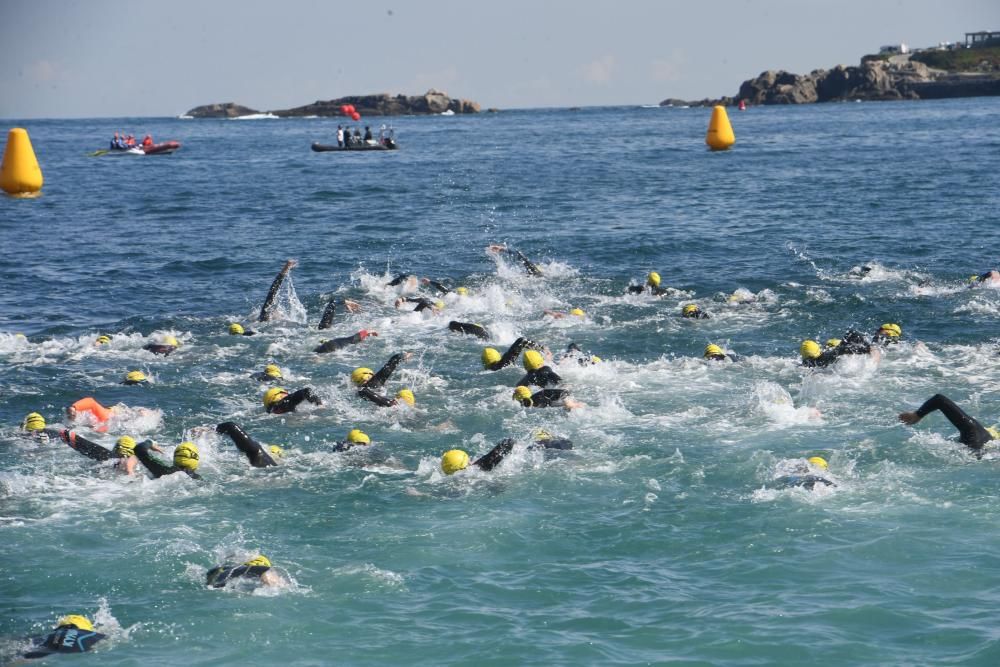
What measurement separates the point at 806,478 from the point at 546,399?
534 centimetres

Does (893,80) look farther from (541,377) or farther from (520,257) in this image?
(541,377)

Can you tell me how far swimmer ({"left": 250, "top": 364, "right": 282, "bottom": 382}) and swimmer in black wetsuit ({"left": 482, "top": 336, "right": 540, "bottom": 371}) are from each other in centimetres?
401

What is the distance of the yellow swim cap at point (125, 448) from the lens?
53.7 feet

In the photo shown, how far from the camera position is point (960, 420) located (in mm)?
15539

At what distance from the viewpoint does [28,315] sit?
28.1m

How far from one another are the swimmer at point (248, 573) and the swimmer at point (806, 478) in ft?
21.9

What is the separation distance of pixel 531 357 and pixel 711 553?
8160mm

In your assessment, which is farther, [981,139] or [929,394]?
[981,139]

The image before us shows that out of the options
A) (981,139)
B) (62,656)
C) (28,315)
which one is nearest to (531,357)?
(62,656)

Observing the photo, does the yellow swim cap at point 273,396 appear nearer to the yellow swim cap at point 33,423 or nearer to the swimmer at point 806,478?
the yellow swim cap at point 33,423

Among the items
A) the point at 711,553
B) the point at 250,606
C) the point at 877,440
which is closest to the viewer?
the point at 250,606

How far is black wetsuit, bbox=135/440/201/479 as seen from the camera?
15.7m

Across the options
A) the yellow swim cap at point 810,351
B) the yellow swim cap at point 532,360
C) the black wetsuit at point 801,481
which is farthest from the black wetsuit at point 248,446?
the yellow swim cap at point 810,351

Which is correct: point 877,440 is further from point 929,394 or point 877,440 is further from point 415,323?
point 415,323
